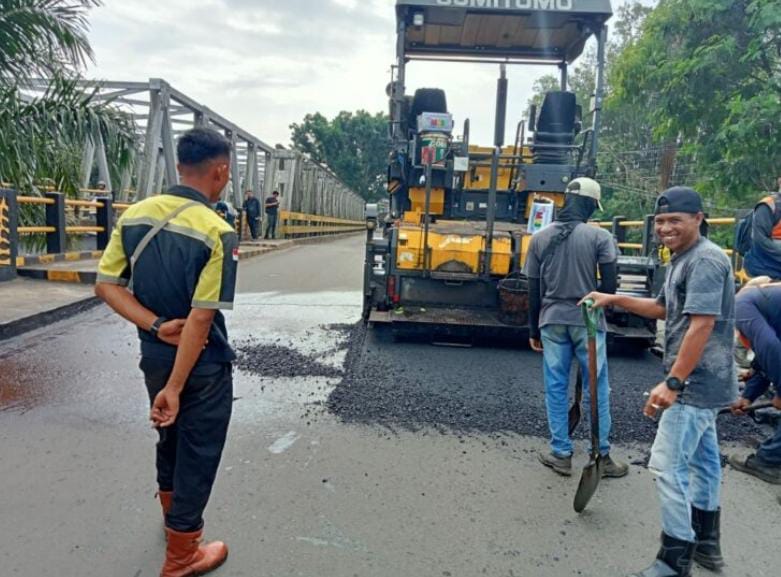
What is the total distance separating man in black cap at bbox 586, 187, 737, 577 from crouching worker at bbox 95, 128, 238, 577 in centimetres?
177

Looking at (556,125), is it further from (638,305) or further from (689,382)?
(689,382)

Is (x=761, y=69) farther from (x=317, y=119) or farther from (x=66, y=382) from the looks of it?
(x=317, y=119)

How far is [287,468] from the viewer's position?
10.8ft

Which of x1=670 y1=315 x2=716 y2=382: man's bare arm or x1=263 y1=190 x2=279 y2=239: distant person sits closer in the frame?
x1=670 y1=315 x2=716 y2=382: man's bare arm

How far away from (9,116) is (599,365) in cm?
786

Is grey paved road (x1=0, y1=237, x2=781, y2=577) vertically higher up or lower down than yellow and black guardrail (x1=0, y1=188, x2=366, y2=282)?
A: lower down

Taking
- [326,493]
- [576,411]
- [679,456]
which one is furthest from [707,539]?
[326,493]

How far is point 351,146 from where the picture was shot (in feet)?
185

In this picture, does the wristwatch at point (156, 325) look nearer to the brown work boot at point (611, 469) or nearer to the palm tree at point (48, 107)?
the brown work boot at point (611, 469)

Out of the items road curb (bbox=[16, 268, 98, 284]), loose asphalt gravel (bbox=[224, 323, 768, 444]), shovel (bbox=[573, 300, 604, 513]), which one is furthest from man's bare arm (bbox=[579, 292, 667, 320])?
road curb (bbox=[16, 268, 98, 284])

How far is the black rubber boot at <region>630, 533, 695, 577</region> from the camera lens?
7.72 feet

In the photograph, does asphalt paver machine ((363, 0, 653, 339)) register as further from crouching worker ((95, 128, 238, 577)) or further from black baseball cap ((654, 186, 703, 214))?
crouching worker ((95, 128, 238, 577))

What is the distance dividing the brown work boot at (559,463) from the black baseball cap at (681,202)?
5.24ft

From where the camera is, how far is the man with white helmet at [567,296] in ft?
11.1
